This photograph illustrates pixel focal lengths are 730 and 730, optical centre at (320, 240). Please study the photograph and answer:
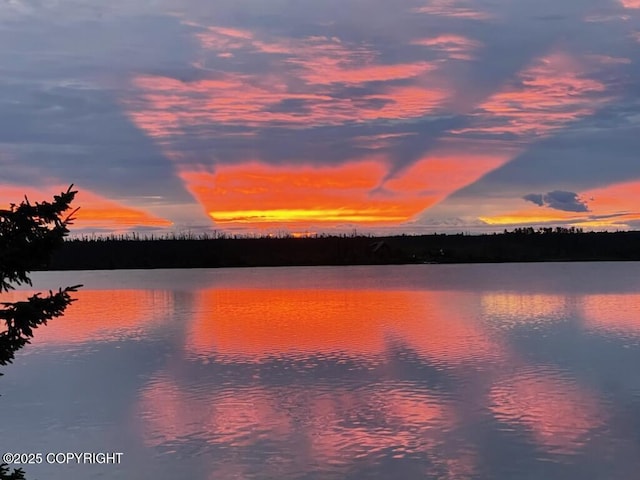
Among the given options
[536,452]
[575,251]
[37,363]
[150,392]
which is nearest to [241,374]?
[150,392]

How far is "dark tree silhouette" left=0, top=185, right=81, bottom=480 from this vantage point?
2.97m

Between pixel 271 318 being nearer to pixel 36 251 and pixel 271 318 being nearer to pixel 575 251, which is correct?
pixel 36 251

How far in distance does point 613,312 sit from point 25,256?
18.8 m

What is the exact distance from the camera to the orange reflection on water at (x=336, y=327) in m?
13.1

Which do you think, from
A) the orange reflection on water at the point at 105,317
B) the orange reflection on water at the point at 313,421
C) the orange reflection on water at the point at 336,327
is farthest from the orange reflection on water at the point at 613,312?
the orange reflection on water at the point at 105,317

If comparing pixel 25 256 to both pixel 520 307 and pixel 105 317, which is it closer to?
pixel 105 317

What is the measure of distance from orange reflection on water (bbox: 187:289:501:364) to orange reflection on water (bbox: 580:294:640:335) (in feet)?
9.65

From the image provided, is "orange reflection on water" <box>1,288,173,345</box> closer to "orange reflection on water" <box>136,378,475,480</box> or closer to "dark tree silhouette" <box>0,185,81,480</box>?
"orange reflection on water" <box>136,378,475,480</box>

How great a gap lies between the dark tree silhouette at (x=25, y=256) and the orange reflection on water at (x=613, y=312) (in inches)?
566

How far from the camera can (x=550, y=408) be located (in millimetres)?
8547

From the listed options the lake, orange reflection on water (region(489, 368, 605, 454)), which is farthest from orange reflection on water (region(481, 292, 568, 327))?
orange reflection on water (region(489, 368, 605, 454))

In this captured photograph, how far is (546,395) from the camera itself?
9.31 m

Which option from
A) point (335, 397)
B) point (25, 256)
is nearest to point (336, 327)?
point (335, 397)

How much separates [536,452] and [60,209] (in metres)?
5.42
